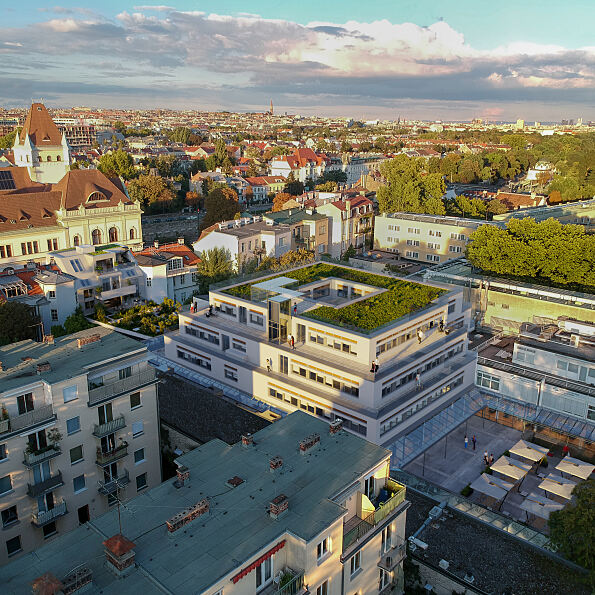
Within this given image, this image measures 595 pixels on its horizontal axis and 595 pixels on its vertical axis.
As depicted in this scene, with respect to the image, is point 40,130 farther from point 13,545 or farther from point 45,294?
point 13,545

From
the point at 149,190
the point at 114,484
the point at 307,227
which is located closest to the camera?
the point at 114,484

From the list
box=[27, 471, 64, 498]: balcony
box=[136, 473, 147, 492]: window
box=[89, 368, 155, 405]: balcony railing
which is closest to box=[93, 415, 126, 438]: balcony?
box=[89, 368, 155, 405]: balcony railing

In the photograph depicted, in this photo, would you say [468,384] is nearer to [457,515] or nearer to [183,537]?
[457,515]

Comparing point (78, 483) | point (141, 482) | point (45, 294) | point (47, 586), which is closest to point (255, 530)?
point (47, 586)

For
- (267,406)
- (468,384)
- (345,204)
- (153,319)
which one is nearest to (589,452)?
(468,384)

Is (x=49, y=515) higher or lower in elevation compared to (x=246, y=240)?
lower

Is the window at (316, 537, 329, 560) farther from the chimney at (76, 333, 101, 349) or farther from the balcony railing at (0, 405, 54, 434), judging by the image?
the chimney at (76, 333, 101, 349)

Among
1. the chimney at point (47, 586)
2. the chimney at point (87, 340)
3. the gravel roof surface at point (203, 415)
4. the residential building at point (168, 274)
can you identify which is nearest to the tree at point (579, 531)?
the gravel roof surface at point (203, 415)
